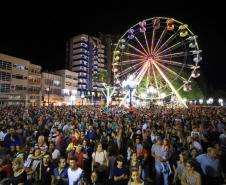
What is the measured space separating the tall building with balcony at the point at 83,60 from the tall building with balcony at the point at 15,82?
40.9 m

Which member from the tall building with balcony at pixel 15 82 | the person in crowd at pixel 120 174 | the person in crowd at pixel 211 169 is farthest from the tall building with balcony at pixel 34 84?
the person in crowd at pixel 211 169

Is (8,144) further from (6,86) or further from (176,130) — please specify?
(6,86)

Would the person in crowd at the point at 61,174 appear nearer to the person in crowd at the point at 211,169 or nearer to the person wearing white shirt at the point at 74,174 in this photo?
the person wearing white shirt at the point at 74,174

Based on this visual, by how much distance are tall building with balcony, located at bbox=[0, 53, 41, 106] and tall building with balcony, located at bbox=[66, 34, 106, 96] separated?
40.9m

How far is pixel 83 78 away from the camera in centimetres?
12338

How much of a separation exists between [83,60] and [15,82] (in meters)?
54.3

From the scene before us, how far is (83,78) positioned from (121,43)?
84.3 m

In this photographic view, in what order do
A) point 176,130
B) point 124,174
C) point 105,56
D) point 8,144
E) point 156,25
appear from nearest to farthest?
point 124,174, point 8,144, point 176,130, point 156,25, point 105,56

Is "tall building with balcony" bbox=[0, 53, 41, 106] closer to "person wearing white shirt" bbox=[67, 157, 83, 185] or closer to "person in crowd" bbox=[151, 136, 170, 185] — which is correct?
"person in crowd" bbox=[151, 136, 170, 185]

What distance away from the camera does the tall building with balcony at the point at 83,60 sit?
123 metres

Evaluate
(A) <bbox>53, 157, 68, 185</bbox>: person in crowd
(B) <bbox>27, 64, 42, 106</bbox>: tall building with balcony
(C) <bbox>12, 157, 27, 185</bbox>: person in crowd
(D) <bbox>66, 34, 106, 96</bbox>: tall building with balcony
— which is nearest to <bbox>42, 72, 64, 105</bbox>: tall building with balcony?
(B) <bbox>27, 64, 42, 106</bbox>: tall building with balcony

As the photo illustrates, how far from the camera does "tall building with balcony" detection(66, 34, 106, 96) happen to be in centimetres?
12294

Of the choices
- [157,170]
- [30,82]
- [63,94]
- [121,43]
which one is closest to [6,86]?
[30,82]

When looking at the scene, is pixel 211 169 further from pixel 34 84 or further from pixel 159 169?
pixel 34 84
